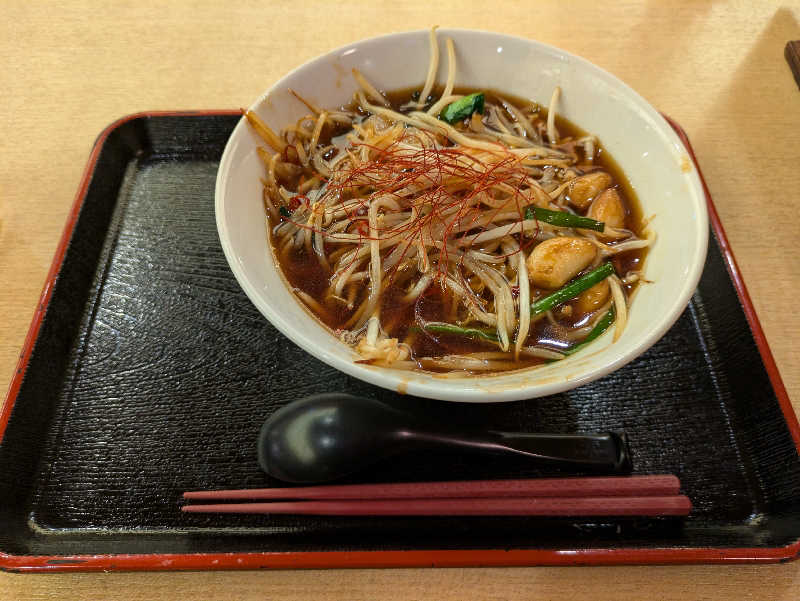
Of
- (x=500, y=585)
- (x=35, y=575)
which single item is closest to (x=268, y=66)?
(x=35, y=575)

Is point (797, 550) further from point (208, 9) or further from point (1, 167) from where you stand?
point (208, 9)


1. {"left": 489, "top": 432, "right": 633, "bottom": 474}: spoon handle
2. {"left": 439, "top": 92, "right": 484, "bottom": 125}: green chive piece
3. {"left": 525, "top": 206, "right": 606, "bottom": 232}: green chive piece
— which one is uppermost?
{"left": 439, "top": 92, "right": 484, "bottom": 125}: green chive piece

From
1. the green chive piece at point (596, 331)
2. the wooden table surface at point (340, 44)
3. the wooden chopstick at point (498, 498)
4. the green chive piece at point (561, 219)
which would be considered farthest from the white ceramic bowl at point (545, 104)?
the wooden table surface at point (340, 44)

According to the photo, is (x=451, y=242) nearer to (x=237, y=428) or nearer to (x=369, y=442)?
(x=369, y=442)

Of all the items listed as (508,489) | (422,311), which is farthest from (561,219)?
(508,489)

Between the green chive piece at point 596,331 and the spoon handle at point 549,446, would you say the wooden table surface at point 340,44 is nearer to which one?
the spoon handle at point 549,446

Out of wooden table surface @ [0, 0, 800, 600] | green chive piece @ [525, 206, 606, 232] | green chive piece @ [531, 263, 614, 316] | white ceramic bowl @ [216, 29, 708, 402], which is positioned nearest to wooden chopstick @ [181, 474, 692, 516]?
wooden table surface @ [0, 0, 800, 600]

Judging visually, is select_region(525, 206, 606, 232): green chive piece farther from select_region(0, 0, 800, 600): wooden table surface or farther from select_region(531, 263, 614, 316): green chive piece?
select_region(0, 0, 800, 600): wooden table surface
